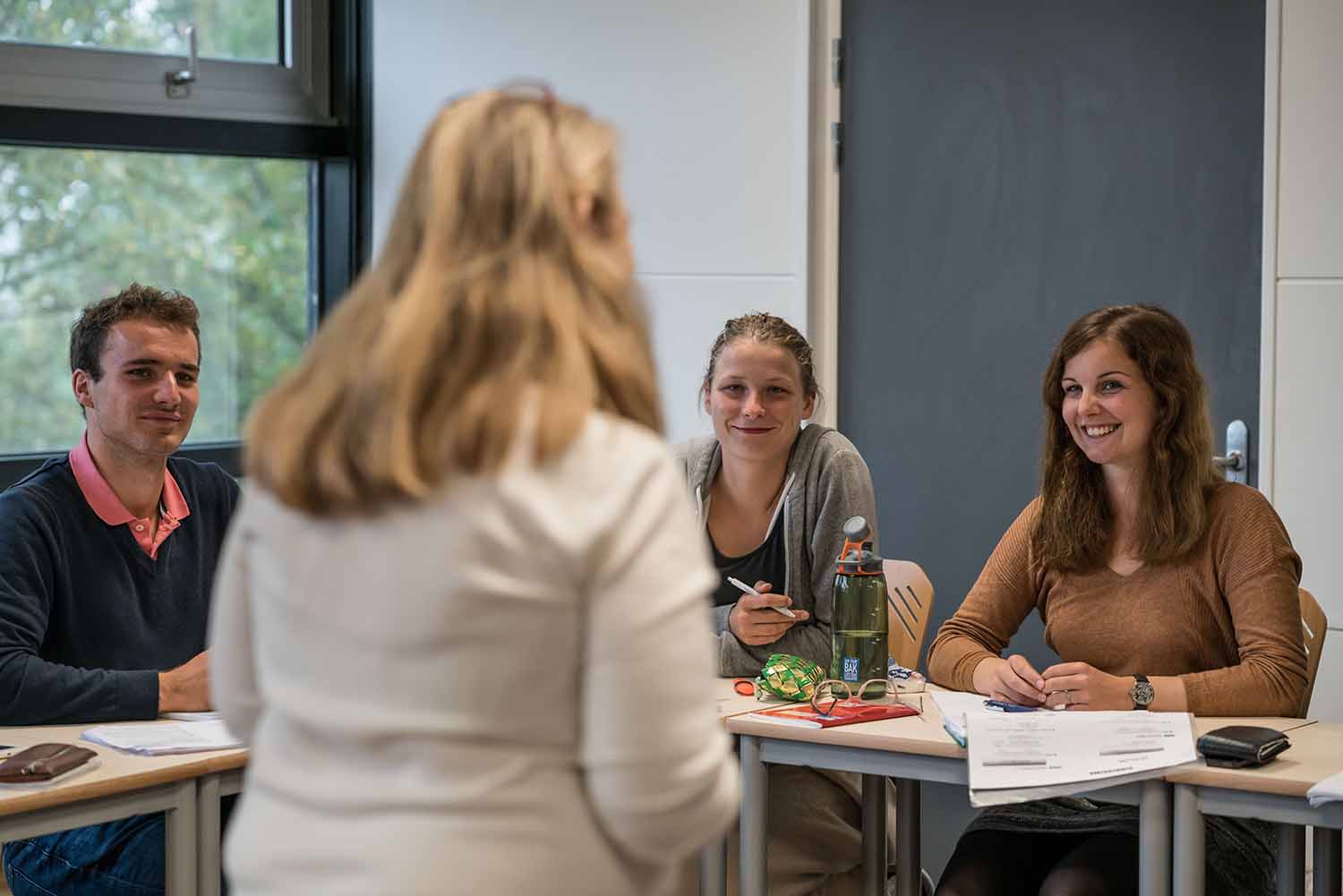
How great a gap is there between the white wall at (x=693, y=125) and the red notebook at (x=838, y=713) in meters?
1.81

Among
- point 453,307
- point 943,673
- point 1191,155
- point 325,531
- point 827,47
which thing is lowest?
point 943,673

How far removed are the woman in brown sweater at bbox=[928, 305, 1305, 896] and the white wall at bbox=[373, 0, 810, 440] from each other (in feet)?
5.11

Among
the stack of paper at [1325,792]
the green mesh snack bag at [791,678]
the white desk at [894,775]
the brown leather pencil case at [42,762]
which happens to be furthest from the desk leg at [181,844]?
the stack of paper at [1325,792]

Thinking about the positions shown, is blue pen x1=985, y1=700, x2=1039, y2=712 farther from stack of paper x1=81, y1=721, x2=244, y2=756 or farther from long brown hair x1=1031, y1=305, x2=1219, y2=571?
stack of paper x1=81, y1=721, x2=244, y2=756

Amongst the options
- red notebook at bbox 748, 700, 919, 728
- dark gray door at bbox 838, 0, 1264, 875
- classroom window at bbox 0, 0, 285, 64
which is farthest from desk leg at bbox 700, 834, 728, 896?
classroom window at bbox 0, 0, 285, 64

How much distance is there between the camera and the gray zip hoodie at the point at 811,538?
289cm

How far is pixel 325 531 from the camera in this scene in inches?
45.5

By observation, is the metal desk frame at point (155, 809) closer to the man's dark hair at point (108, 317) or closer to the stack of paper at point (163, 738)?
the stack of paper at point (163, 738)

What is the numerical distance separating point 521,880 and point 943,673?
1.77 metres

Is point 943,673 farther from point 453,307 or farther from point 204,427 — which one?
point 204,427

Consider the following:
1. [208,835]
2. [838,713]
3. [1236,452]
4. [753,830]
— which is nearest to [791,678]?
[838,713]

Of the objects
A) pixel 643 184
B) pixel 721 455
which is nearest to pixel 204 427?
pixel 643 184

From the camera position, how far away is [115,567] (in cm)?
266

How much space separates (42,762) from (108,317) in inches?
38.4
